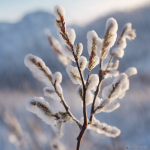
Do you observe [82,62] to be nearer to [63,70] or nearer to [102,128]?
[102,128]

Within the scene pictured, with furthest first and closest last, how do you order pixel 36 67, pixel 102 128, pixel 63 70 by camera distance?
pixel 63 70, pixel 102 128, pixel 36 67

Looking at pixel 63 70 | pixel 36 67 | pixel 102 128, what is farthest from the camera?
pixel 63 70

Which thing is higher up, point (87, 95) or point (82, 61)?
point (82, 61)

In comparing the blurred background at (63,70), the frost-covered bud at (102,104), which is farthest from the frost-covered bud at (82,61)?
the blurred background at (63,70)

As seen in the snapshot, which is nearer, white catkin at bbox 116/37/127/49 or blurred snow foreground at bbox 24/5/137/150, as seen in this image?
blurred snow foreground at bbox 24/5/137/150

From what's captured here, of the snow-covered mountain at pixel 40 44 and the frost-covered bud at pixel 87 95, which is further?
the snow-covered mountain at pixel 40 44

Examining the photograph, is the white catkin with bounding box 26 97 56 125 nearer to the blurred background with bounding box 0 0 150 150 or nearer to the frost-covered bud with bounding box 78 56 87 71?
the frost-covered bud with bounding box 78 56 87 71

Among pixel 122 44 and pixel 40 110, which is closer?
pixel 40 110

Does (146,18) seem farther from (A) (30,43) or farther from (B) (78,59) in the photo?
(B) (78,59)

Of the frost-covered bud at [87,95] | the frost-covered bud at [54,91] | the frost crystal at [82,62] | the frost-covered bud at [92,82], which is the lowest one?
the frost-covered bud at [87,95]

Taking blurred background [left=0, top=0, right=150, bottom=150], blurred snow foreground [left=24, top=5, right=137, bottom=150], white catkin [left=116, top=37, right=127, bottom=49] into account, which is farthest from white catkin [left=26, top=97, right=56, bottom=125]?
blurred background [left=0, top=0, right=150, bottom=150]

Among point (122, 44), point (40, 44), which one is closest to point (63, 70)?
point (40, 44)

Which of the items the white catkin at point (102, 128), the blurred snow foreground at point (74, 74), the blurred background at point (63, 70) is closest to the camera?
the blurred snow foreground at point (74, 74)

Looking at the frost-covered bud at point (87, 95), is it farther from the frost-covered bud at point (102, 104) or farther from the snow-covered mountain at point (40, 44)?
the snow-covered mountain at point (40, 44)
